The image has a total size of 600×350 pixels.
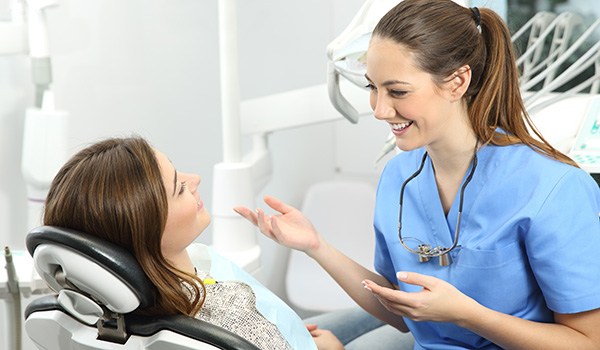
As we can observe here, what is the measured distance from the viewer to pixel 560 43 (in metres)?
1.80

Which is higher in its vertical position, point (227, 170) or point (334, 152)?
point (227, 170)

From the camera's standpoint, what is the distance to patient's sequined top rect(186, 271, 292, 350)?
1.09m

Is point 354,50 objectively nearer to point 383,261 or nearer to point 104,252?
point 383,261

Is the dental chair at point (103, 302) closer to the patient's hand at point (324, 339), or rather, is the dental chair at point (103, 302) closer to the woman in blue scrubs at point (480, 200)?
the woman in blue scrubs at point (480, 200)

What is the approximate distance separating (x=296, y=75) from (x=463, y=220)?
4.84 ft

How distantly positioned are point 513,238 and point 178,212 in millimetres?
517

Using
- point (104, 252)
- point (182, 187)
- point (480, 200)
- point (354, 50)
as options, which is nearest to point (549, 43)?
point (354, 50)

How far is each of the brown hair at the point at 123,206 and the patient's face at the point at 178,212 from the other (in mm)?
37

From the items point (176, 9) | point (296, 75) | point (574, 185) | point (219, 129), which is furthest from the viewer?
point (296, 75)

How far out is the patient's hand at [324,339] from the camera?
1481mm

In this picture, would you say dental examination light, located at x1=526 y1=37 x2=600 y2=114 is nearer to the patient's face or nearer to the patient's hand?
the patient's hand

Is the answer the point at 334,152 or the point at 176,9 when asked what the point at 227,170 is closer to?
the point at 176,9

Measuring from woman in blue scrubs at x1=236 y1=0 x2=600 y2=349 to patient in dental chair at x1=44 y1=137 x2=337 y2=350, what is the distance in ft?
0.65

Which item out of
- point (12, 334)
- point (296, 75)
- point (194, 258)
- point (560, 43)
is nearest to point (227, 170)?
point (194, 258)
